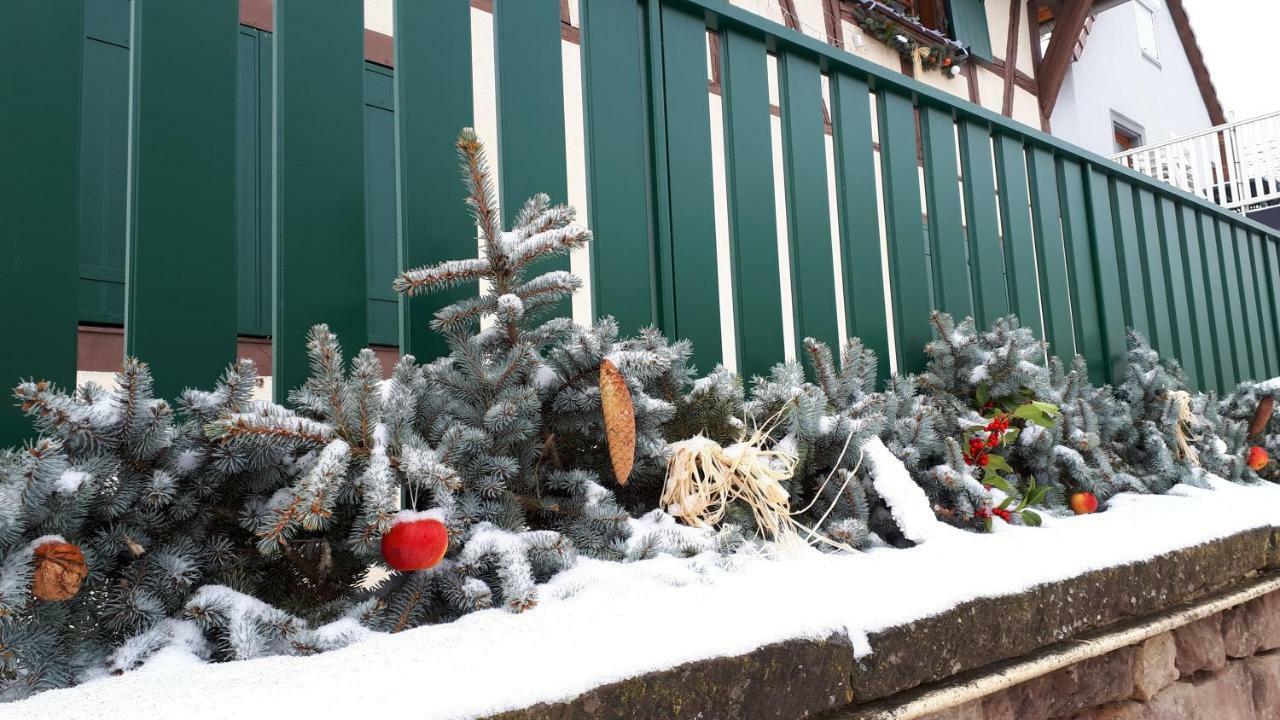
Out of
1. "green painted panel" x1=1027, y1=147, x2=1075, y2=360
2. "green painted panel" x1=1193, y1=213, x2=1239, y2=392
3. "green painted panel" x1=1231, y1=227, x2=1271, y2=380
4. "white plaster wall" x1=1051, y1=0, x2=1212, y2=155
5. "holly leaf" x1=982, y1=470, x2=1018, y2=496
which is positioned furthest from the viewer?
"white plaster wall" x1=1051, y1=0, x2=1212, y2=155

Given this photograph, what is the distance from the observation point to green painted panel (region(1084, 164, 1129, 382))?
2756 millimetres

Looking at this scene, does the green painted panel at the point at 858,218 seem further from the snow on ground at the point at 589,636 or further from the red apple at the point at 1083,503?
the snow on ground at the point at 589,636

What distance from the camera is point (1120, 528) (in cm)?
152

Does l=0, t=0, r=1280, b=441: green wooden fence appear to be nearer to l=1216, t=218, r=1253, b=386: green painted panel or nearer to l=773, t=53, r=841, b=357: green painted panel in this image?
l=773, t=53, r=841, b=357: green painted panel

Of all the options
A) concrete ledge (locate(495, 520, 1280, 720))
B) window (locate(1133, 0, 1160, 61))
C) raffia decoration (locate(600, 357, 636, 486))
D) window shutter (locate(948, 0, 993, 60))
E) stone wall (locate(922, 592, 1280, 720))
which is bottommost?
stone wall (locate(922, 592, 1280, 720))

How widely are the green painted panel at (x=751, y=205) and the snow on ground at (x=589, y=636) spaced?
1.94 ft

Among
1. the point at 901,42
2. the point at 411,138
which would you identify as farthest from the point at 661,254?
the point at 901,42

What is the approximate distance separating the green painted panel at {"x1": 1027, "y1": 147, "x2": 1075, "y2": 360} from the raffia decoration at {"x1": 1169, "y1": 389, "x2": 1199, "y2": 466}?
0.32 meters

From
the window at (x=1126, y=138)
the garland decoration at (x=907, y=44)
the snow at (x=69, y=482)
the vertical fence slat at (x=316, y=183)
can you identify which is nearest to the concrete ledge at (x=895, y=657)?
the snow at (x=69, y=482)

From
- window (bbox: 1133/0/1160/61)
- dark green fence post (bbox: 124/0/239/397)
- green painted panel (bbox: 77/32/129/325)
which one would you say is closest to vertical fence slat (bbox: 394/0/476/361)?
dark green fence post (bbox: 124/0/239/397)

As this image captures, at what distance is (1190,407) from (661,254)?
1971mm

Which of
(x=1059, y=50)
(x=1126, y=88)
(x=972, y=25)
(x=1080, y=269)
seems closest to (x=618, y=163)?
(x=1080, y=269)

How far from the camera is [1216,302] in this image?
3.35 metres

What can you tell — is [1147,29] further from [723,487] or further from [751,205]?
[723,487]
